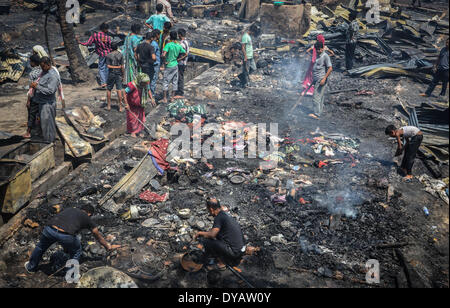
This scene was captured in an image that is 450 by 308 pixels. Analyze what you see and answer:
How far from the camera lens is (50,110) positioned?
6148 millimetres

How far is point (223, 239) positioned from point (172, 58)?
600 centimetres

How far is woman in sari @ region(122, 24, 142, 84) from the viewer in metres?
8.43

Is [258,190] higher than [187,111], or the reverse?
[187,111]

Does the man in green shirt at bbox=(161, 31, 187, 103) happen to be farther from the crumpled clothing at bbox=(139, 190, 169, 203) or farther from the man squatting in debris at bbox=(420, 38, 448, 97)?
the man squatting in debris at bbox=(420, 38, 448, 97)

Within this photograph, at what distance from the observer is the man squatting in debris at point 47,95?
5.88 m

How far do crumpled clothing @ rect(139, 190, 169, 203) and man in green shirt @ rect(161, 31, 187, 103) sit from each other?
4.10m

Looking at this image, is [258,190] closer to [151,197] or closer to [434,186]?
[151,197]

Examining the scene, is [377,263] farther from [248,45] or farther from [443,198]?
[248,45]

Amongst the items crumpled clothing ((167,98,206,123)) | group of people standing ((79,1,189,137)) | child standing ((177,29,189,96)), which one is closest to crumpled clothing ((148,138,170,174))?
group of people standing ((79,1,189,137))

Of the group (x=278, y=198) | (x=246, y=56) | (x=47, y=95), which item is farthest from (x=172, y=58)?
(x=278, y=198)

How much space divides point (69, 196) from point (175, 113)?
3854 millimetres

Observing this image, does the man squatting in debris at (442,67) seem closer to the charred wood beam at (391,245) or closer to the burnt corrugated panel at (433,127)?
the burnt corrugated panel at (433,127)

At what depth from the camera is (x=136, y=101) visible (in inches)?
289

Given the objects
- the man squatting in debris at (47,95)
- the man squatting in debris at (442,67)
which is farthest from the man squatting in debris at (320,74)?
the man squatting in debris at (47,95)
